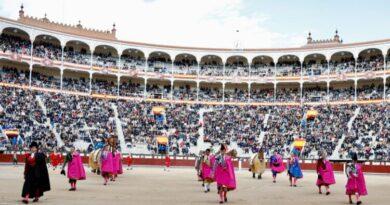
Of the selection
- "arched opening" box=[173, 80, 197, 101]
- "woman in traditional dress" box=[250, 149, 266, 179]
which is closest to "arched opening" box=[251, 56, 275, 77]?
"arched opening" box=[173, 80, 197, 101]

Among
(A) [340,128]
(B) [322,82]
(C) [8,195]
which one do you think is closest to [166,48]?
(B) [322,82]

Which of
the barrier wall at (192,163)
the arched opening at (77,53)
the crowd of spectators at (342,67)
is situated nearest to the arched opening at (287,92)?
the crowd of spectators at (342,67)

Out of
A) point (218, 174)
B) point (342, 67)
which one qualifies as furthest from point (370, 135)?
point (218, 174)

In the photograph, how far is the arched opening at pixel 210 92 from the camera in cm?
6306

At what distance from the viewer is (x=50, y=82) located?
57.4 metres

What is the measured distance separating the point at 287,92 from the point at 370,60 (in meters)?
10.0

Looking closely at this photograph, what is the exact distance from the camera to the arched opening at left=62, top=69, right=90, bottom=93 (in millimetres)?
58438

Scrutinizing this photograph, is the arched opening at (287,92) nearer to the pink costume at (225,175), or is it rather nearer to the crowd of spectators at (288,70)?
the crowd of spectators at (288,70)

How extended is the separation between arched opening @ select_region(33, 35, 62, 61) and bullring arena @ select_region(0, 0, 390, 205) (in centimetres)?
15

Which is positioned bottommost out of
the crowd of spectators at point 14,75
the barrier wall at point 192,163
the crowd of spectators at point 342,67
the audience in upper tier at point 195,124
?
the barrier wall at point 192,163

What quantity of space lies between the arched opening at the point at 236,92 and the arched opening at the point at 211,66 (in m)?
2.12

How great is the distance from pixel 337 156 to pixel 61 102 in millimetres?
26799

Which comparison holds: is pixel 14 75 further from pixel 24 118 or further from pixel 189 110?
pixel 189 110

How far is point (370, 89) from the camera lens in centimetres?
5825
